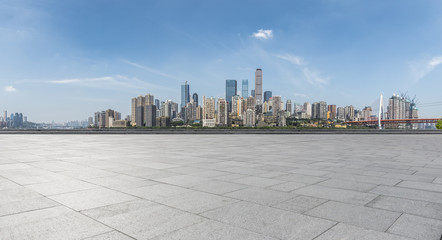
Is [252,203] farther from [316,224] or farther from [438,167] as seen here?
[438,167]

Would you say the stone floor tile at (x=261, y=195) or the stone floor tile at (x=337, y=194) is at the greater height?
the stone floor tile at (x=261, y=195)

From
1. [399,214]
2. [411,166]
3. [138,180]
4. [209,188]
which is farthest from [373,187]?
[138,180]

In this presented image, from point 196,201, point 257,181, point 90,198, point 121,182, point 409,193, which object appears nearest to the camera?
point 196,201

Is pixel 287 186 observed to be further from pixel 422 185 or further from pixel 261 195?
pixel 422 185

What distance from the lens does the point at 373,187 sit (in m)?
7.56

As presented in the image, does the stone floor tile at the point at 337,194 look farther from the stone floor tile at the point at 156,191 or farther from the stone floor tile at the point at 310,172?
the stone floor tile at the point at 156,191

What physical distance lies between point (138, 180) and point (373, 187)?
6.01 meters

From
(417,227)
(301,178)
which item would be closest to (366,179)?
(301,178)

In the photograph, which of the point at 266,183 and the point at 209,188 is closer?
the point at 209,188

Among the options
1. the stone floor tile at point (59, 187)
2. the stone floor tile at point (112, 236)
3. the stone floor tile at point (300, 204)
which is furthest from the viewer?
the stone floor tile at point (59, 187)

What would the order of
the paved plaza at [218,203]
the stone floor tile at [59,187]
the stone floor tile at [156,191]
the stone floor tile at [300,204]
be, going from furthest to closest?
the stone floor tile at [59,187] → the stone floor tile at [156,191] → the stone floor tile at [300,204] → the paved plaza at [218,203]

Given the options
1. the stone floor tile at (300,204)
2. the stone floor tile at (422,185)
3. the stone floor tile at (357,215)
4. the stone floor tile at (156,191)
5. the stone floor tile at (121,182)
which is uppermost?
the stone floor tile at (121,182)

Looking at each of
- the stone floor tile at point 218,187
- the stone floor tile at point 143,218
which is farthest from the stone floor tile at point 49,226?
the stone floor tile at point 218,187

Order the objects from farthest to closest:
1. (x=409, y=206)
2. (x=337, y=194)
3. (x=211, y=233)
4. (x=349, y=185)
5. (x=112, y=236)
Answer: (x=349, y=185) < (x=337, y=194) < (x=409, y=206) < (x=211, y=233) < (x=112, y=236)
